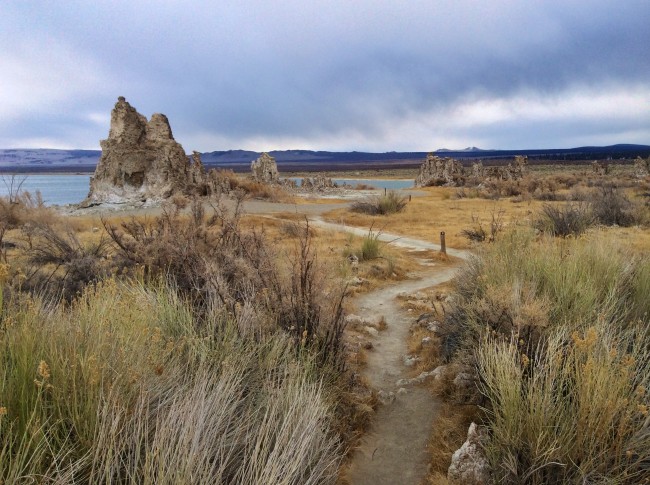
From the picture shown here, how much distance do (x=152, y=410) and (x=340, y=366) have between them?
2153mm

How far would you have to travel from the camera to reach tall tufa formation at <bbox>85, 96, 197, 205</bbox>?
21.4 m

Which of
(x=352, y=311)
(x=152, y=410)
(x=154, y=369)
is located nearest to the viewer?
(x=152, y=410)

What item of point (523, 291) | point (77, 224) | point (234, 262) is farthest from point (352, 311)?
point (77, 224)

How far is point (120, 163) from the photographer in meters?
21.7

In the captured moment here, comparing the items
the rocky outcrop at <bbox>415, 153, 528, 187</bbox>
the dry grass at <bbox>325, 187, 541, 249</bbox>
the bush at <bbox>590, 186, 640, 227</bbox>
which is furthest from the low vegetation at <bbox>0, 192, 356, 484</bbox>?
the rocky outcrop at <bbox>415, 153, 528, 187</bbox>

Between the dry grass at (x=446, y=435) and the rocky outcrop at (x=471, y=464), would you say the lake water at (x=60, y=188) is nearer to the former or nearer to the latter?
the dry grass at (x=446, y=435)

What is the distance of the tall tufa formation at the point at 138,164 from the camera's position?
70.2 feet

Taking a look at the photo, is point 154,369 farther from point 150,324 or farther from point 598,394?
point 598,394

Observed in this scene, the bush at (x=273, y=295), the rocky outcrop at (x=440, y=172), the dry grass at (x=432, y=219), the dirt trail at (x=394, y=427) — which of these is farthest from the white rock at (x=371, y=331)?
the rocky outcrop at (x=440, y=172)

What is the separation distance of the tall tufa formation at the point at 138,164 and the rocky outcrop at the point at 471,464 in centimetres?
2091

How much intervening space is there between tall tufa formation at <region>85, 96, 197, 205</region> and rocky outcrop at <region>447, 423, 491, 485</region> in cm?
2091

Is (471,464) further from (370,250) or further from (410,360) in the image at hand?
(370,250)

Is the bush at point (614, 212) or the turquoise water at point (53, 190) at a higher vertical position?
the turquoise water at point (53, 190)

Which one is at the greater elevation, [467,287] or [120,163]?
Result: [120,163]
